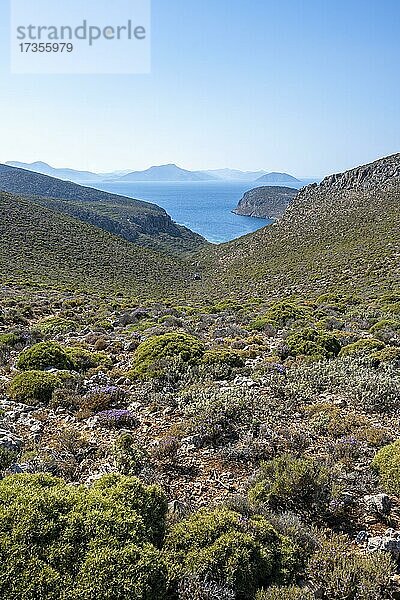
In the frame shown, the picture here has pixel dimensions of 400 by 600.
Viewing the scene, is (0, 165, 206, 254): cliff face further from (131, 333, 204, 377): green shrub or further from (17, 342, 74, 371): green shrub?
(17, 342, 74, 371): green shrub

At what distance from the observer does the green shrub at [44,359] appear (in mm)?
9336

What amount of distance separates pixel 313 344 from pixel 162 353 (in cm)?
395

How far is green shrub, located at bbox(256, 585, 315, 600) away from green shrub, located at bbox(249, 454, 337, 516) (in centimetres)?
123

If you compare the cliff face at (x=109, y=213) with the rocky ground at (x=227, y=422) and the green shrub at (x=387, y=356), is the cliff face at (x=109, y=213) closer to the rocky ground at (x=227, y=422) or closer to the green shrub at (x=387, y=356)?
the rocky ground at (x=227, y=422)

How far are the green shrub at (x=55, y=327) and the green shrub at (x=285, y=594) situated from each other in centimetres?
1107

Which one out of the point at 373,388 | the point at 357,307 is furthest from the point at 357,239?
the point at 373,388

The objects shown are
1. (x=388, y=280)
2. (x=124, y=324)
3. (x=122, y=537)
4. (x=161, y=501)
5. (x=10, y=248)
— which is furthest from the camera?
(x=10, y=248)

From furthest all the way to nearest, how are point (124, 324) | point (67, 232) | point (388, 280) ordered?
point (67, 232) < point (388, 280) < point (124, 324)

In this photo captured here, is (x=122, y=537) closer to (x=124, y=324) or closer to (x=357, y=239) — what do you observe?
(x=124, y=324)

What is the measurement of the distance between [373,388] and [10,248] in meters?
43.4

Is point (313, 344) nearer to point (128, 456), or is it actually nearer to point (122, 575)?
point (128, 456)

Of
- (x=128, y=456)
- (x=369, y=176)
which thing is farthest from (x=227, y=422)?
(x=369, y=176)

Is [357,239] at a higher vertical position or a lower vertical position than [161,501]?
higher

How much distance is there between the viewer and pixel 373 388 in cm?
792
